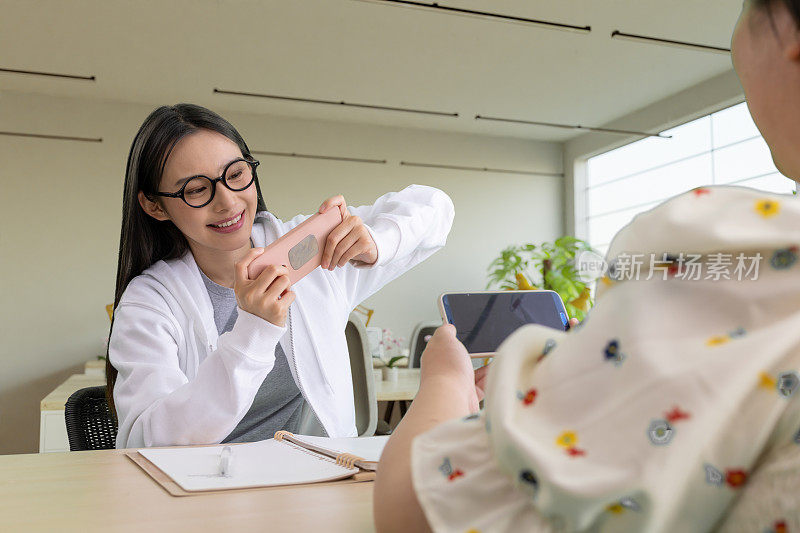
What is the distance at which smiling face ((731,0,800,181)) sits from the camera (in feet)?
1.40

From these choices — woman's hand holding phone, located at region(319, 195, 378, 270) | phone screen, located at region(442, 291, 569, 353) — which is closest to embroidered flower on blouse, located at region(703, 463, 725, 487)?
phone screen, located at region(442, 291, 569, 353)

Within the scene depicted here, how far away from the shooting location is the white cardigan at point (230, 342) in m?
Result: 1.18

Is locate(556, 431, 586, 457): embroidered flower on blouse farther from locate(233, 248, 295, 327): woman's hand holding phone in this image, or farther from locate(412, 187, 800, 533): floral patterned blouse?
locate(233, 248, 295, 327): woman's hand holding phone

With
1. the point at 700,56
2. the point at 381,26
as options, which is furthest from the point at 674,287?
the point at 700,56

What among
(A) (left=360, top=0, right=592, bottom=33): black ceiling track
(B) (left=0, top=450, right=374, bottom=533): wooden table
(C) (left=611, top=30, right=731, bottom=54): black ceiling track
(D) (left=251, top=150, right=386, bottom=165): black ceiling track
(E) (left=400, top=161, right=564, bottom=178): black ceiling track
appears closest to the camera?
(B) (left=0, top=450, right=374, bottom=533): wooden table

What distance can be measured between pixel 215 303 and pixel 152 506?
0.85 metres

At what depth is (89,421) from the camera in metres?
1.50

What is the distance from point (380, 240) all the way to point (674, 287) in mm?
1102

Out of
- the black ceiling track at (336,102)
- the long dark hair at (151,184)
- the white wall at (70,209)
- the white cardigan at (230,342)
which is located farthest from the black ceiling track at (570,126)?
the long dark hair at (151,184)

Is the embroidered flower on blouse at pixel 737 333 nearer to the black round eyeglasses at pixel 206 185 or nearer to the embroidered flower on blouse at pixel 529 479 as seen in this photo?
→ the embroidered flower on blouse at pixel 529 479

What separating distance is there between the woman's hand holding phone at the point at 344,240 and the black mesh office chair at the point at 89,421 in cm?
63

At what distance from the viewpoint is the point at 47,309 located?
6.11 meters

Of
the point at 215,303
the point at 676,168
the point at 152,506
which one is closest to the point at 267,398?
the point at 215,303

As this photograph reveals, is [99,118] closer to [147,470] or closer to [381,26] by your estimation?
[381,26]
